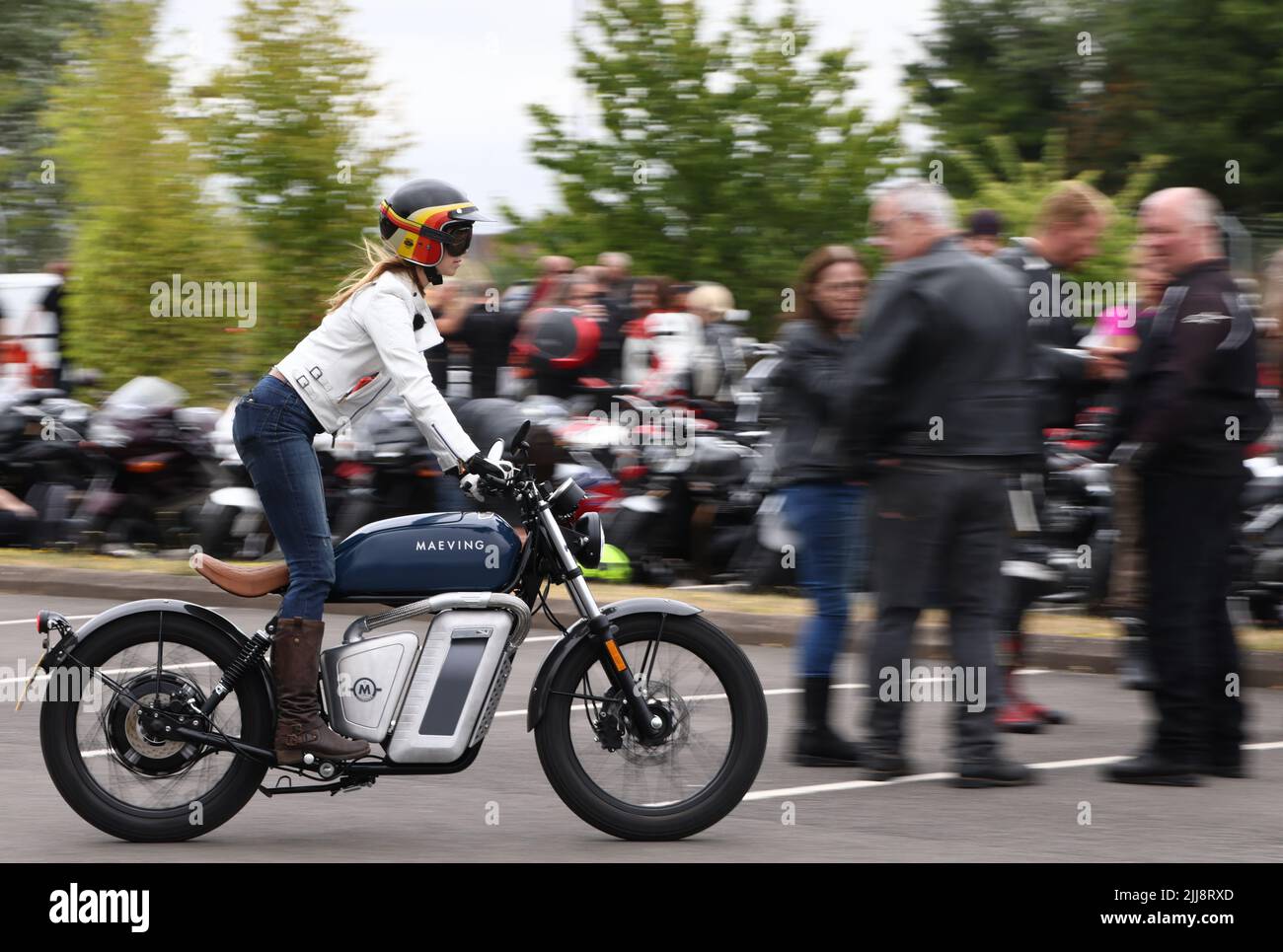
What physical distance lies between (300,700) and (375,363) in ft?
3.39

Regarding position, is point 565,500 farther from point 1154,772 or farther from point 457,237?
point 1154,772

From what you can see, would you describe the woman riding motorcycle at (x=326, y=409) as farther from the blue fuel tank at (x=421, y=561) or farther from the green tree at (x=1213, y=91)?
the green tree at (x=1213, y=91)

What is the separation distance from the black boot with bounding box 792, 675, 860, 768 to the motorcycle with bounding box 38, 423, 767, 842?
1538 millimetres

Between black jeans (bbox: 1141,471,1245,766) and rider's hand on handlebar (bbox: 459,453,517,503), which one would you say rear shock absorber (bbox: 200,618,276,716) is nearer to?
rider's hand on handlebar (bbox: 459,453,517,503)

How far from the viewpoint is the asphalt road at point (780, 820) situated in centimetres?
625

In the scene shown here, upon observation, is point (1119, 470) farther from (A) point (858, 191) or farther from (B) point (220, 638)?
(A) point (858, 191)

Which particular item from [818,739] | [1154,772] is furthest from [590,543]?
[1154,772]

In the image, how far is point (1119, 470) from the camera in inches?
351

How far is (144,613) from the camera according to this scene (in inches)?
249

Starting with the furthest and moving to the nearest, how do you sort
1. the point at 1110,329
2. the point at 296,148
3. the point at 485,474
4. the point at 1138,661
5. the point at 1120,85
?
the point at 1120,85 → the point at 296,148 → the point at 1110,329 → the point at 1138,661 → the point at 485,474

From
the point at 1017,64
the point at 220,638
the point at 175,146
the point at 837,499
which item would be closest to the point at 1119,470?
the point at 837,499

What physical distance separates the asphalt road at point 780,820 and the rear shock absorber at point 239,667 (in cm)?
20

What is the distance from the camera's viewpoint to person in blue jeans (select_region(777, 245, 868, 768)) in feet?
25.8

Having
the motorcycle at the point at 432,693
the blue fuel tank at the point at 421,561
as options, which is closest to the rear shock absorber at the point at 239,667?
the motorcycle at the point at 432,693
